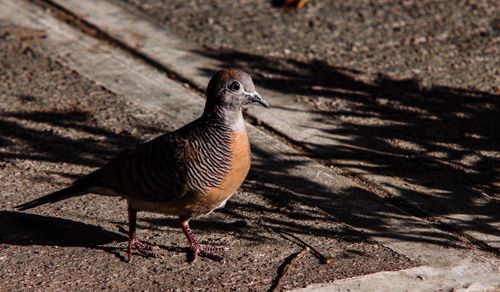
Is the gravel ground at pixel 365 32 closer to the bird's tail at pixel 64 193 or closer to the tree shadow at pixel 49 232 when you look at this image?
the tree shadow at pixel 49 232

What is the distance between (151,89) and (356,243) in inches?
120

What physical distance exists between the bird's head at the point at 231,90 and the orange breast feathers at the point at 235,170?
0.18 m

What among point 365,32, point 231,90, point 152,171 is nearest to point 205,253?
point 152,171

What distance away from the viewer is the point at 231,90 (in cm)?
528

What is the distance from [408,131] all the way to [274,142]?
42.8 inches

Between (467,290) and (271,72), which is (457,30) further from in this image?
(467,290)

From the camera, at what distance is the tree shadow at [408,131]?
630cm

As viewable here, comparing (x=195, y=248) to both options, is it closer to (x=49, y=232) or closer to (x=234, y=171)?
(x=234, y=171)

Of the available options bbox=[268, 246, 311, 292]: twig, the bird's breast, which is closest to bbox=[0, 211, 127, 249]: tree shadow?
the bird's breast

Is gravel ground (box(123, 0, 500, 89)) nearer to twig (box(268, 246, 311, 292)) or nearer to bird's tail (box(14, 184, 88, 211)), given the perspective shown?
twig (box(268, 246, 311, 292))

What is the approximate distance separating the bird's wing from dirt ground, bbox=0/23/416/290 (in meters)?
0.41

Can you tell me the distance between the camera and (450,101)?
26.1ft

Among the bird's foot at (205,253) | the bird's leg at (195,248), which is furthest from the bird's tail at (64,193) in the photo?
the bird's foot at (205,253)

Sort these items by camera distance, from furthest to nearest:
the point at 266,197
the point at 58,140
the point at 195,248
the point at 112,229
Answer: the point at 58,140 → the point at 266,197 → the point at 112,229 → the point at 195,248
